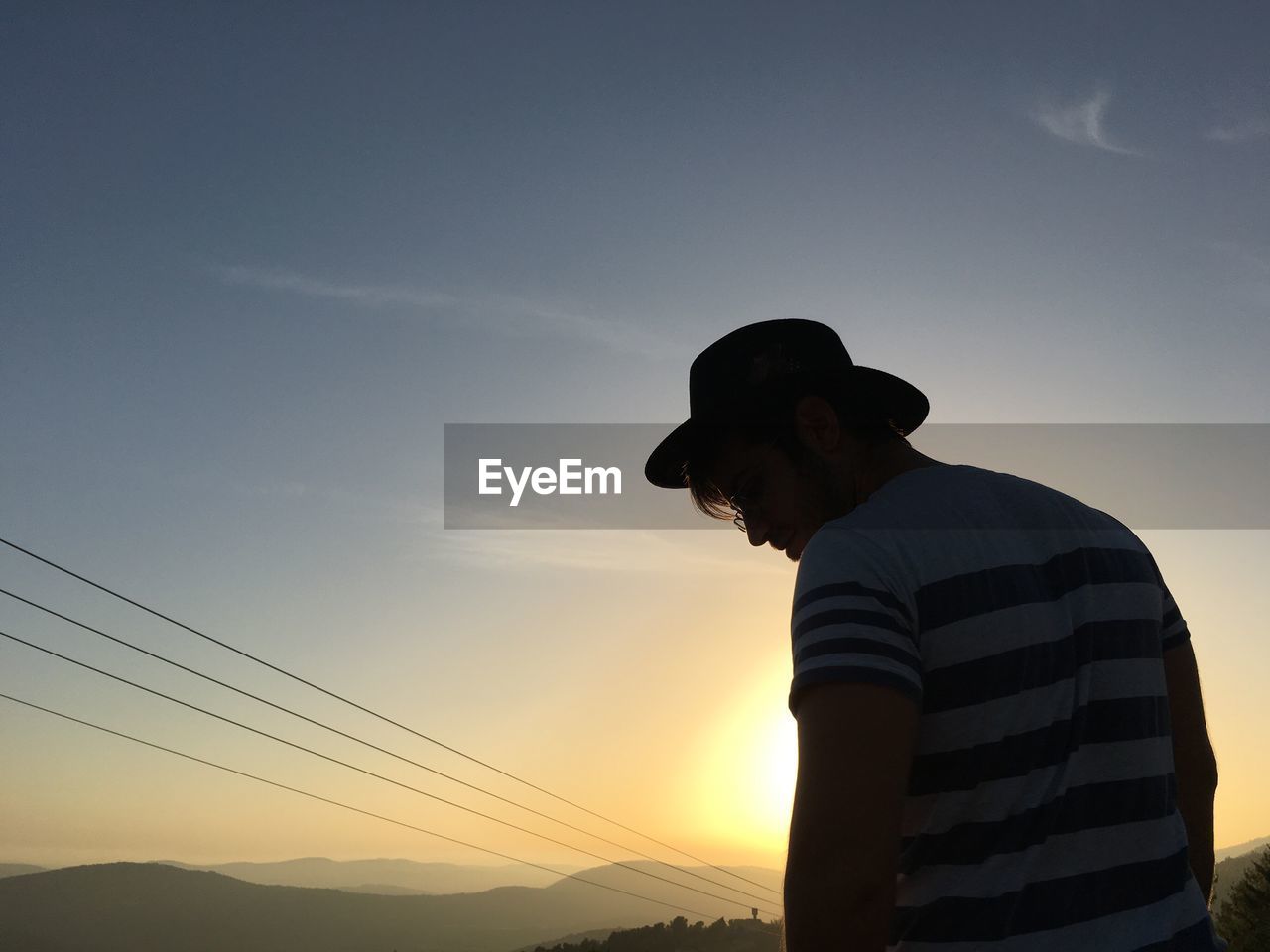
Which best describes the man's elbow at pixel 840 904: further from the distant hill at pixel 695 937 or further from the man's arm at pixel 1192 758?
the distant hill at pixel 695 937

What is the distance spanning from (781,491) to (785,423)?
0.52 ft

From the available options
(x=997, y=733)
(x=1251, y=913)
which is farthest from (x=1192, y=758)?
(x=1251, y=913)

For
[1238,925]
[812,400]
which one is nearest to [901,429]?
[812,400]

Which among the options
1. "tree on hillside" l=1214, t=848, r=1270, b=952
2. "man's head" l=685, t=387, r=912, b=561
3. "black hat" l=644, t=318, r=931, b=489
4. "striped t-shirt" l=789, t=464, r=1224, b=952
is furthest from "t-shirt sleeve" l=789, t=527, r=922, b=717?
"tree on hillside" l=1214, t=848, r=1270, b=952

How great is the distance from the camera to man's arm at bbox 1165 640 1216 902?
2.15 meters

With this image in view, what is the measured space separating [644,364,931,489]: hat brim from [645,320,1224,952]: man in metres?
0.32

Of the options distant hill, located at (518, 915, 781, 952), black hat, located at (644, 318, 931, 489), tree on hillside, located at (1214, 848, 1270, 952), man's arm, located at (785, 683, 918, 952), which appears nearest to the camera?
man's arm, located at (785, 683, 918, 952)

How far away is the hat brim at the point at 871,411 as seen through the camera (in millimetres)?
2170

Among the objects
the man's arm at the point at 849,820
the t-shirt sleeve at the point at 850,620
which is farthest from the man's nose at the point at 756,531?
the man's arm at the point at 849,820

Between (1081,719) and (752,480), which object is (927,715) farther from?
(752,480)

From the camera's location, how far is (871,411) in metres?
2.08

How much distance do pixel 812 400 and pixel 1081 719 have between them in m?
0.86

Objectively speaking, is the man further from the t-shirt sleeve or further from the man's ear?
the man's ear

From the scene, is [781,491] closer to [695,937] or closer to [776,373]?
[776,373]
